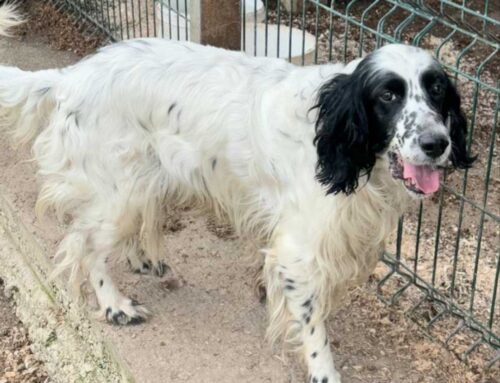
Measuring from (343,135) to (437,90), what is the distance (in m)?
0.34

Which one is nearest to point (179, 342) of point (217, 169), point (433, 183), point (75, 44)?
point (217, 169)

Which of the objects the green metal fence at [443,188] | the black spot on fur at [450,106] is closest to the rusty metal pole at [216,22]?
the green metal fence at [443,188]

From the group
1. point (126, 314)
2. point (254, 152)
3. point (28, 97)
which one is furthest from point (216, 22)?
point (126, 314)

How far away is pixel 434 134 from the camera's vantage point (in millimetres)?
2850

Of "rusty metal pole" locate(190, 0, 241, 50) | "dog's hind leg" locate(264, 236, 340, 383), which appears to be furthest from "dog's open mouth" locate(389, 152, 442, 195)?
A: "rusty metal pole" locate(190, 0, 241, 50)

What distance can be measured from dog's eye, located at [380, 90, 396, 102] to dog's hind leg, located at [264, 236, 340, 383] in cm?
72

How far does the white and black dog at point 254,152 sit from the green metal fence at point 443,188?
39cm

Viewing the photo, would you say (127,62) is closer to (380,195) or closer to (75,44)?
(380,195)

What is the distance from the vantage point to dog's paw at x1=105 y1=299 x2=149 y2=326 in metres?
3.95

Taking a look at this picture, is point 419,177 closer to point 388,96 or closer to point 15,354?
point 388,96

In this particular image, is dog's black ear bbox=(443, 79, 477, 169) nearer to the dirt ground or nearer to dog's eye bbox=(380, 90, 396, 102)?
dog's eye bbox=(380, 90, 396, 102)

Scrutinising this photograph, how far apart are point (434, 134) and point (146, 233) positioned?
1.51m

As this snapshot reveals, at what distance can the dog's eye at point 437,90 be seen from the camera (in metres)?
2.97

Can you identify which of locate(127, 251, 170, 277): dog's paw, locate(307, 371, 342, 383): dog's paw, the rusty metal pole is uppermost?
the rusty metal pole
